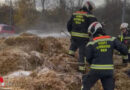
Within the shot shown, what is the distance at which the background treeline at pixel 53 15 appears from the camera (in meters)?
17.1

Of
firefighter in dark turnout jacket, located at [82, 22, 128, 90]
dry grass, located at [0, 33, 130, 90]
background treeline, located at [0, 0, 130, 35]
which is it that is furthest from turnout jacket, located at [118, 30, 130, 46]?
background treeline, located at [0, 0, 130, 35]

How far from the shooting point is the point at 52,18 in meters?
24.6

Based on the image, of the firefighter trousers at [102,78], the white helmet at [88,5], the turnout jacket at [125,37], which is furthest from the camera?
the turnout jacket at [125,37]

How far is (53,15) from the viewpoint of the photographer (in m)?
24.6

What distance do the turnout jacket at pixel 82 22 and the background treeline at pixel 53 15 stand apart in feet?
22.5

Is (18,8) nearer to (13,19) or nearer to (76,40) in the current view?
(13,19)

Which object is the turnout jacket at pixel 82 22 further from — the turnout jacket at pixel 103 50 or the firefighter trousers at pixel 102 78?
the firefighter trousers at pixel 102 78

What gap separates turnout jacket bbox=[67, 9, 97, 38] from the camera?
5.66m

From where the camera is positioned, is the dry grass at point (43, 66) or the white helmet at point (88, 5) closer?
the dry grass at point (43, 66)

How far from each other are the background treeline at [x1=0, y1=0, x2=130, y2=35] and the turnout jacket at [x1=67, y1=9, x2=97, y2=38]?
22.5 feet

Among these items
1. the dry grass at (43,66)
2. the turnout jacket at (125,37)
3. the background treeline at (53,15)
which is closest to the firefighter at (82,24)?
the dry grass at (43,66)

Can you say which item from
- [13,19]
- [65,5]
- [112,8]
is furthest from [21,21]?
[112,8]

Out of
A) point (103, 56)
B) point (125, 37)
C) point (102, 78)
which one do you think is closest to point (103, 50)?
point (103, 56)

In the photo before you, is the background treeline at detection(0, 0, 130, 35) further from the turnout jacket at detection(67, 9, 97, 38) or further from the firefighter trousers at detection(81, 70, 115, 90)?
the firefighter trousers at detection(81, 70, 115, 90)
